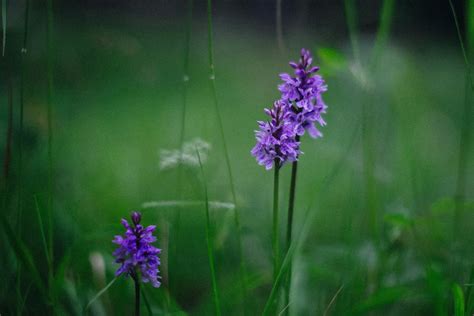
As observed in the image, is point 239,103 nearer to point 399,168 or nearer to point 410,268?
point 399,168

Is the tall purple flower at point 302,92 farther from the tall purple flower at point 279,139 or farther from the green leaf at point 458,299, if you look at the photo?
the green leaf at point 458,299

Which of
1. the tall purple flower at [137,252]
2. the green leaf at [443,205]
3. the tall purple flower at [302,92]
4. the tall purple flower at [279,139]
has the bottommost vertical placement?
the tall purple flower at [137,252]

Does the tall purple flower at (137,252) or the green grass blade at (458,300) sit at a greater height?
the tall purple flower at (137,252)

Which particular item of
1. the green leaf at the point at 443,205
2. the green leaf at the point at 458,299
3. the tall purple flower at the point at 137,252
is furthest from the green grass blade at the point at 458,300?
the tall purple flower at the point at 137,252

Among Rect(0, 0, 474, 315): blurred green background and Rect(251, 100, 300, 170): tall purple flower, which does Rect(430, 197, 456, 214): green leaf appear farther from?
Rect(251, 100, 300, 170): tall purple flower

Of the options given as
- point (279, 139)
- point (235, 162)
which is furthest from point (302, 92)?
point (235, 162)

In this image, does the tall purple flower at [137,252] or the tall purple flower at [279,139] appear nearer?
the tall purple flower at [137,252]

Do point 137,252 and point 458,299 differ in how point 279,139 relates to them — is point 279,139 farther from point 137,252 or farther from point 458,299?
point 458,299

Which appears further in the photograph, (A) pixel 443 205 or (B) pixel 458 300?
(A) pixel 443 205
